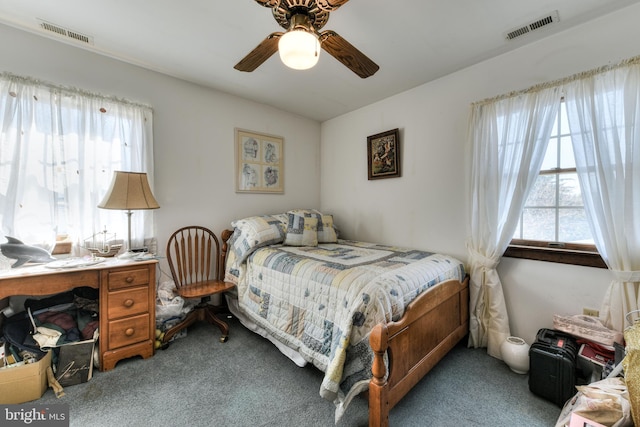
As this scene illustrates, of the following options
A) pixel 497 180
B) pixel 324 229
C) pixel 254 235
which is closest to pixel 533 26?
pixel 497 180

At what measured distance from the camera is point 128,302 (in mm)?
1958

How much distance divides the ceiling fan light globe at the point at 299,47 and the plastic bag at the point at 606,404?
83.8 inches

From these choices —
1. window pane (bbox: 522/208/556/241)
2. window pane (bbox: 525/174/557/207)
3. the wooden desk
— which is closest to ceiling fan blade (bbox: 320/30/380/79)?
window pane (bbox: 525/174/557/207)

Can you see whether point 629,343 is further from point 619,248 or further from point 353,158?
point 353,158

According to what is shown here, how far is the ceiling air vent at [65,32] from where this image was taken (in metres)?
1.89

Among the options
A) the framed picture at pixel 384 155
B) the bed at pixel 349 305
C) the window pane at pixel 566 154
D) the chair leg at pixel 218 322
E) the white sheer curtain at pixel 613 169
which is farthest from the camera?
the framed picture at pixel 384 155

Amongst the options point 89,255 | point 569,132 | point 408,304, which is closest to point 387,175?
point 569,132

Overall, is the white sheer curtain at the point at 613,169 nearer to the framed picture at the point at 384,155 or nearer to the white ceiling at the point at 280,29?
the white ceiling at the point at 280,29

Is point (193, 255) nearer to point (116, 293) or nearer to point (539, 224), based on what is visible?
point (116, 293)

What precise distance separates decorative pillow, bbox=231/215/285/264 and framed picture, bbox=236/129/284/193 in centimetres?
59

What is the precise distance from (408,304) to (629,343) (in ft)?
3.21

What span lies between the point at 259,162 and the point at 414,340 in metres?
2.60

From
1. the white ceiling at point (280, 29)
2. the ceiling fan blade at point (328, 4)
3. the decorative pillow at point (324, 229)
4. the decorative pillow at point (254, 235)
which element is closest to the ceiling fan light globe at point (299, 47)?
the ceiling fan blade at point (328, 4)

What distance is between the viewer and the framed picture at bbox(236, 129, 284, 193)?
3150mm
